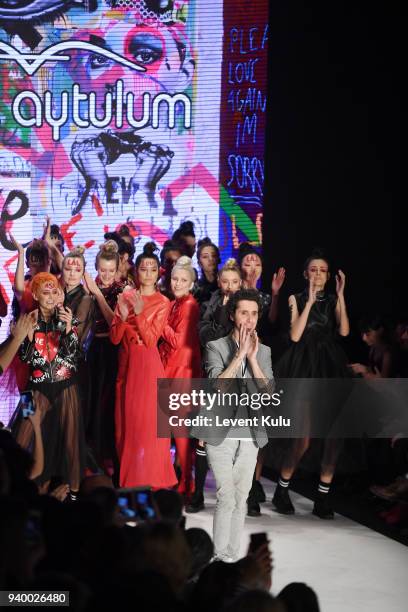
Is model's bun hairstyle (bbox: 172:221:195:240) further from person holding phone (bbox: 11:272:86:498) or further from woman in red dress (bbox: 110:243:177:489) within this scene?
person holding phone (bbox: 11:272:86:498)

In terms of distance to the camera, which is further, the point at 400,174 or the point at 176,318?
the point at 400,174

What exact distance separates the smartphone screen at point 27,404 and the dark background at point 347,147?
244 cm

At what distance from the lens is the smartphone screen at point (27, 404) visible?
4.20 m

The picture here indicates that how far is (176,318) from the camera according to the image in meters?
5.45

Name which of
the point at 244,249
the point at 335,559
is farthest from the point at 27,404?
the point at 244,249

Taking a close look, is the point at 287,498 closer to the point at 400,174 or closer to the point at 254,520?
the point at 254,520

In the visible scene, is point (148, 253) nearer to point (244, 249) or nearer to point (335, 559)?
point (244, 249)

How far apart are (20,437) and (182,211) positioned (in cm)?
278

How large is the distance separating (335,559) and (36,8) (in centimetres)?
441

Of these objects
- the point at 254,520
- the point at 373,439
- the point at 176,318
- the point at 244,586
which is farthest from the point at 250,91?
the point at 244,586

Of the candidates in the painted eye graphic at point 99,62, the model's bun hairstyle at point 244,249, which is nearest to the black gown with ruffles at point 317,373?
the model's bun hairstyle at point 244,249

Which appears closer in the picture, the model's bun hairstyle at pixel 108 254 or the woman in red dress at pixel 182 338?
the woman in red dress at pixel 182 338

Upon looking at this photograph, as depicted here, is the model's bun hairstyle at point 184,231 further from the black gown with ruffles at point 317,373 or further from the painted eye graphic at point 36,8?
the painted eye graphic at point 36,8

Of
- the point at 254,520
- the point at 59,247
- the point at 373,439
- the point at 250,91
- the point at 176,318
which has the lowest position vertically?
the point at 254,520
